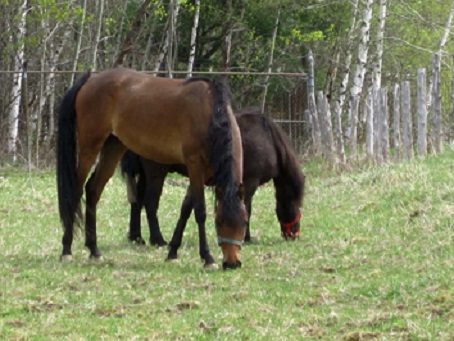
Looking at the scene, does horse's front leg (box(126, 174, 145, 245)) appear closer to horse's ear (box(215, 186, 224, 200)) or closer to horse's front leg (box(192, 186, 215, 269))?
horse's front leg (box(192, 186, 215, 269))

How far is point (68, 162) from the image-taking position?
982cm

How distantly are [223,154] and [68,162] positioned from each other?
73.0 inches

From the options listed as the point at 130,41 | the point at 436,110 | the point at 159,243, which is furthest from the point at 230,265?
the point at 130,41

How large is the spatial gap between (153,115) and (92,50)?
1248 centimetres

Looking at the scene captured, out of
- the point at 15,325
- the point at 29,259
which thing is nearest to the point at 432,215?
the point at 29,259

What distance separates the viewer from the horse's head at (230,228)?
8.71 metres

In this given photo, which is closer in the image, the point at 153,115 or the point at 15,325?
→ the point at 15,325

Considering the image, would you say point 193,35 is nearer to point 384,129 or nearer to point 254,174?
point 384,129

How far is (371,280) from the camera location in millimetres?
7898

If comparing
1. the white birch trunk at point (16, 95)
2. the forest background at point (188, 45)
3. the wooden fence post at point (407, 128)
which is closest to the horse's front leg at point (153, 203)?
the wooden fence post at point (407, 128)

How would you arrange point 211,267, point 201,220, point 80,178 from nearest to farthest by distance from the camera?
point 211,267
point 201,220
point 80,178

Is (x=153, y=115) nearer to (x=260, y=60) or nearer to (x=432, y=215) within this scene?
(x=432, y=215)

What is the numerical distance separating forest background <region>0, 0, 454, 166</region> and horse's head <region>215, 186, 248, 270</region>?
37.1ft

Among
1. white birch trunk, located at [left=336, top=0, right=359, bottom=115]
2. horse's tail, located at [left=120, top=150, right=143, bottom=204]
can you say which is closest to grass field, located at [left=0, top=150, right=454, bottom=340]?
horse's tail, located at [left=120, top=150, right=143, bottom=204]
